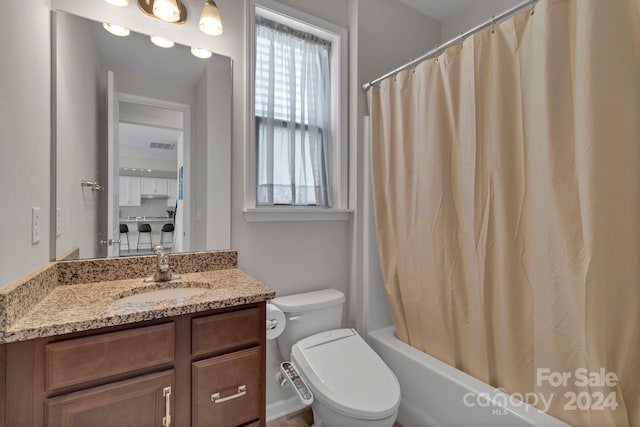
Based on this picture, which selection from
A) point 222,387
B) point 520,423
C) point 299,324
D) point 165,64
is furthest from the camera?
point 299,324

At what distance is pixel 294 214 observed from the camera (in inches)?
69.8

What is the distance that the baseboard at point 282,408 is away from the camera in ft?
5.61

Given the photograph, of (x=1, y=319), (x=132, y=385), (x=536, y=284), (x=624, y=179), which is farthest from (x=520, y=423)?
(x=1, y=319)

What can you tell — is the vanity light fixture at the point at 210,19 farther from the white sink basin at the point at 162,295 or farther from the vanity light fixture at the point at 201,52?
the white sink basin at the point at 162,295

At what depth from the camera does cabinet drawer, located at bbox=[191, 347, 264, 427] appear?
1.01 meters

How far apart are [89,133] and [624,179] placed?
203cm

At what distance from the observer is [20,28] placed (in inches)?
36.1

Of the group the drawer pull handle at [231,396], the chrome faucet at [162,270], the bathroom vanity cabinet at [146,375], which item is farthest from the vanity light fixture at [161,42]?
the drawer pull handle at [231,396]

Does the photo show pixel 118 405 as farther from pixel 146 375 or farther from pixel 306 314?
pixel 306 314

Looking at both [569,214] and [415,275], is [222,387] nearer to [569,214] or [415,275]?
[415,275]

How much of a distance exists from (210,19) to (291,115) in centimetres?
62

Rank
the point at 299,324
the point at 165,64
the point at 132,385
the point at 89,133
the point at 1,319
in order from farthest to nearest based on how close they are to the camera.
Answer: the point at 299,324
the point at 165,64
the point at 89,133
the point at 132,385
the point at 1,319

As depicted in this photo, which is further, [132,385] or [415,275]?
[415,275]

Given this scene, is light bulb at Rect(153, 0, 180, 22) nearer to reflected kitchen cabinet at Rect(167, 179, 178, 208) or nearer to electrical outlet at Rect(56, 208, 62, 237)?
reflected kitchen cabinet at Rect(167, 179, 178, 208)
